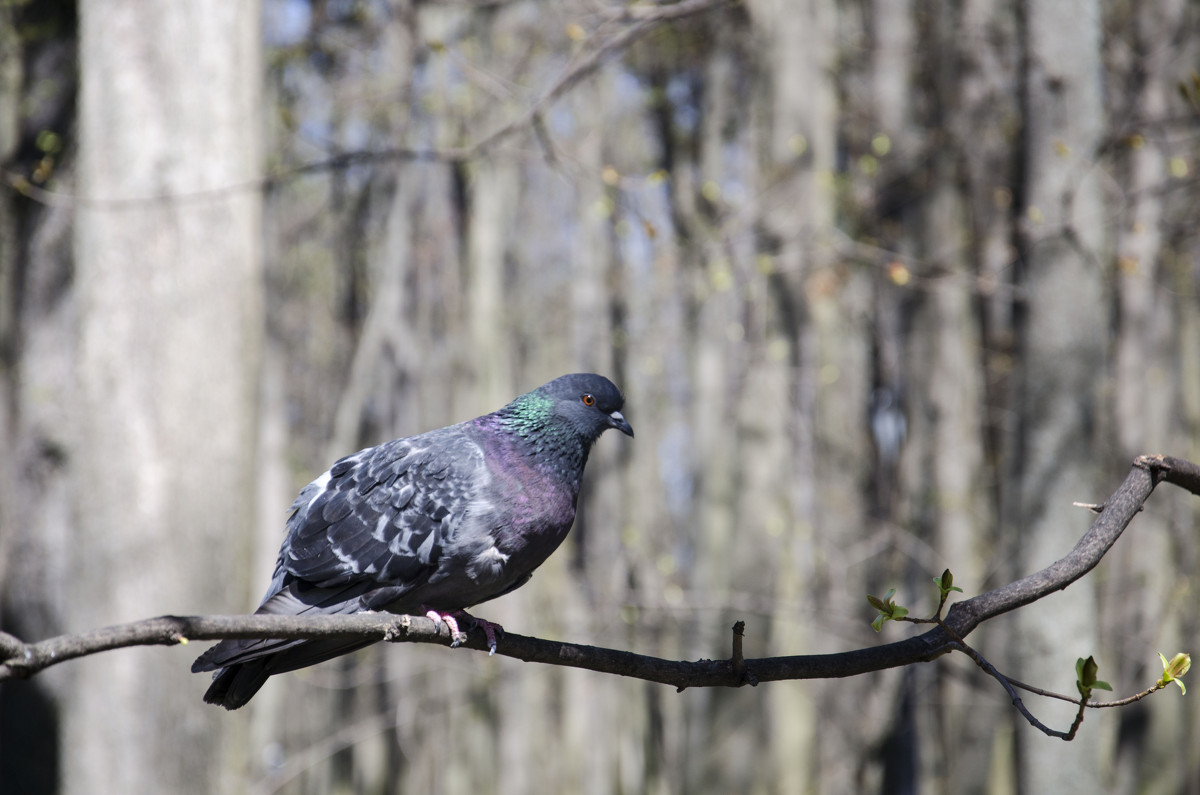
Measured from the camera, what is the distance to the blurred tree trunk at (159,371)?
396cm

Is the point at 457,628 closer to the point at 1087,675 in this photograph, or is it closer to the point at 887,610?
the point at 887,610

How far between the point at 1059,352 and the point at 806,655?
399cm

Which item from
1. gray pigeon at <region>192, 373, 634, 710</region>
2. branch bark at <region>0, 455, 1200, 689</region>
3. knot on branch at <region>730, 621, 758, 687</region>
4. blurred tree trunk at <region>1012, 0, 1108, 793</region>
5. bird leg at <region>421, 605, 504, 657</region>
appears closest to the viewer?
branch bark at <region>0, 455, 1200, 689</region>

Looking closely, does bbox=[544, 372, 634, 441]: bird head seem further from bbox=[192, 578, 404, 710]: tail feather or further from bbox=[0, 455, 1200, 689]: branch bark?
bbox=[0, 455, 1200, 689]: branch bark

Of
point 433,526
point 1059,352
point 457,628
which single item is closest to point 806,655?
point 457,628

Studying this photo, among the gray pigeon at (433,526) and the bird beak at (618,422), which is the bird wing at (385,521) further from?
the bird beak at (618,422)

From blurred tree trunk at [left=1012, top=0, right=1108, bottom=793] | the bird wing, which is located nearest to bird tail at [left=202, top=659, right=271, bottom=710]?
the bird wing

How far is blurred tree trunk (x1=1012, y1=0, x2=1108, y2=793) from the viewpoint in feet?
17.4

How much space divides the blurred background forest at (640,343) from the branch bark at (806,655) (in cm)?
226

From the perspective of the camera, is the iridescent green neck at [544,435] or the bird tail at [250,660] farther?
the iridescent green neck at [544,435]

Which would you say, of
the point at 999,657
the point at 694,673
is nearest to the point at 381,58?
the point at 999,657

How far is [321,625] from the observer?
73.2 inches

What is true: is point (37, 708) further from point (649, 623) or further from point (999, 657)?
point (649, 623)

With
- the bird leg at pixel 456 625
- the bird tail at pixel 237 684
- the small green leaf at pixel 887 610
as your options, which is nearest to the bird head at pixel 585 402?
the bird leg at pixel 456 625
